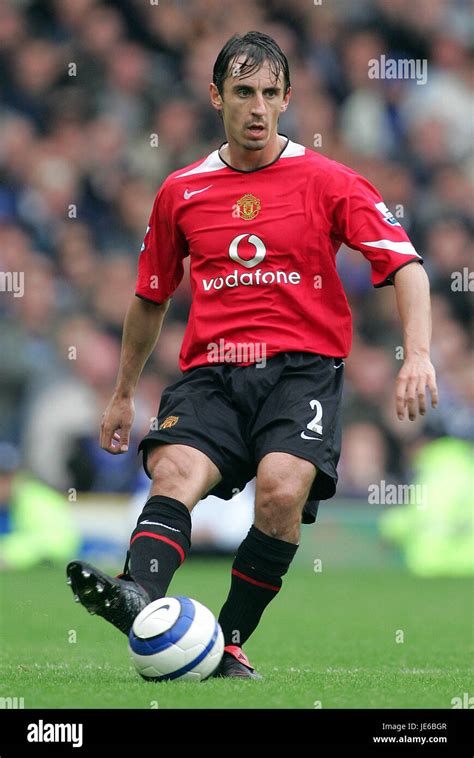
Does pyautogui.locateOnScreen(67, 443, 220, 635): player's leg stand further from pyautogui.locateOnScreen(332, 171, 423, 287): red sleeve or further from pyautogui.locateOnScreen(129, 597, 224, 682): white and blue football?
pyautogui.locateOnScreen(332, 171, 423, 287): red sleeve

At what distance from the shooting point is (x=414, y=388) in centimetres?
441

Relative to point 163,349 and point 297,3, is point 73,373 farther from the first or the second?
point 297,3

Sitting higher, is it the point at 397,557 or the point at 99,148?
the point at 99,148

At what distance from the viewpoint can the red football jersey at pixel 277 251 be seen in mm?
4887

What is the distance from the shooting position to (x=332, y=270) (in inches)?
197

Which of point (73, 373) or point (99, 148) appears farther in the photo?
point (99, 148)

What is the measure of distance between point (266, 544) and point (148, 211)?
892 centimetres

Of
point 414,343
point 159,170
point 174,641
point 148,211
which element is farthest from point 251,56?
point 159,170

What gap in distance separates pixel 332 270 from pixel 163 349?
25.0ft

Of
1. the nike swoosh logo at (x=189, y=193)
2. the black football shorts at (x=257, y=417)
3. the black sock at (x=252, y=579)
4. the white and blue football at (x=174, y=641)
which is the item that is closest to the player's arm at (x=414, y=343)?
the black football shorts at (x=257, y=417)

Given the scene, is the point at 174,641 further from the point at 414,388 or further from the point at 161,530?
the point at 414,388

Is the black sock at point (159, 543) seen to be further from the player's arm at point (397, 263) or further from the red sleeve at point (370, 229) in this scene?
the red sleeve at point (370, 229)

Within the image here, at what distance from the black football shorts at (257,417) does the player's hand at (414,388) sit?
0.44 metres

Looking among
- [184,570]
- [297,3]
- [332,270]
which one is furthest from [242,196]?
[297,3]
